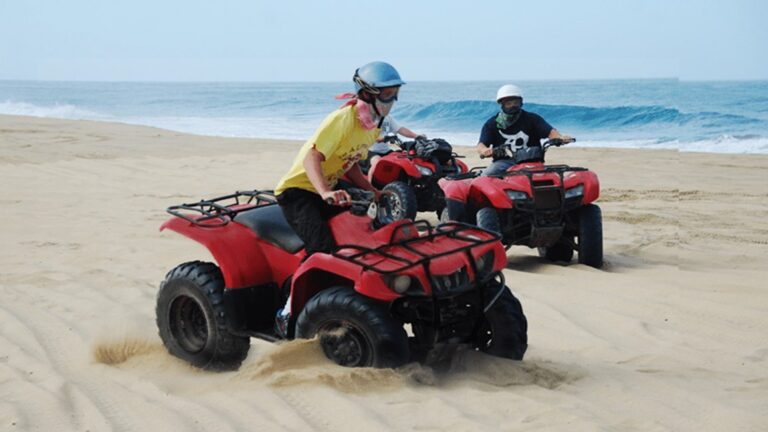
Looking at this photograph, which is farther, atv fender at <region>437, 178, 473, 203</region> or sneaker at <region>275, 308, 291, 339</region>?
atv fender at <region>437, 178, 473, 203</region>

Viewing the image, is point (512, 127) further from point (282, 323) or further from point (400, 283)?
point (400, 283)

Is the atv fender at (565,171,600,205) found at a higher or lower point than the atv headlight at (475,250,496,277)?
lower

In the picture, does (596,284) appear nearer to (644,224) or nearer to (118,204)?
(644,224)

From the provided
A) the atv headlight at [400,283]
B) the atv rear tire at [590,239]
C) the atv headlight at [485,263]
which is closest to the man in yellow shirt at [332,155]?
the atv headlight at [400,283]

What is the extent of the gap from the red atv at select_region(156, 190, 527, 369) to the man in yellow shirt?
0.13 metres

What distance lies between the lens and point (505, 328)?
198 inches

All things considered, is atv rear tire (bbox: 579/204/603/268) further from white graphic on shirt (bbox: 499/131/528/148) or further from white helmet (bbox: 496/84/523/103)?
white helmet (bbox: 496/84/523/103)

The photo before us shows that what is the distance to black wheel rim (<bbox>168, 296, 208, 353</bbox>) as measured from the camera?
5582 millimetres

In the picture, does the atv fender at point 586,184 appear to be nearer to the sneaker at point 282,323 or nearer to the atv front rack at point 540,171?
the atv front rack at point 540,171

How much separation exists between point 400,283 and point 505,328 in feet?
2.48

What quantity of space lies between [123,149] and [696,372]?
58.2 feet

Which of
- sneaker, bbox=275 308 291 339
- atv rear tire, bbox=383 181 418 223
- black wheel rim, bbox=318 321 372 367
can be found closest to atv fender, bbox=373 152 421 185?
atv rear tire, bbox=383 181 418 223

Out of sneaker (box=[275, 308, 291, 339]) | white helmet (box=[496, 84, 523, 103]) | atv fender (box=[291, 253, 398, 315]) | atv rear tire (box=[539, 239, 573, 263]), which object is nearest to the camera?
atv fender (box=[291, 253, 398, 315])

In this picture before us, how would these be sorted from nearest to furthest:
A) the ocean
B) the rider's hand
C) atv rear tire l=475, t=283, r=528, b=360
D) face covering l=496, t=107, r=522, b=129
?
the rider's hand
atv rear tire l=475, t=283, r=528, b=360
face covering l=496, t=107, r=522, b=129
the ocean
